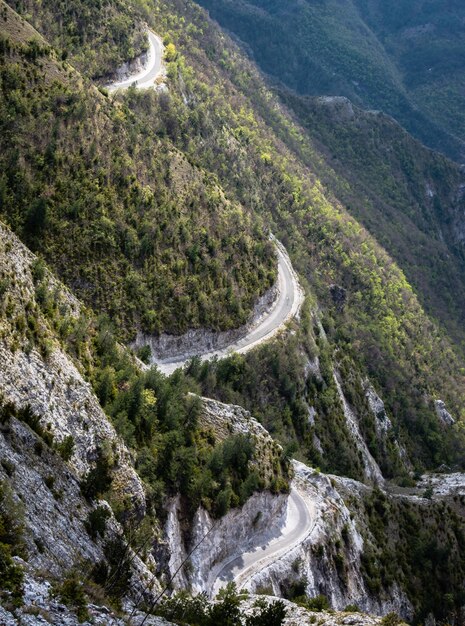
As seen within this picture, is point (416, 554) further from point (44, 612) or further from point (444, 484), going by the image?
point (44, 612)

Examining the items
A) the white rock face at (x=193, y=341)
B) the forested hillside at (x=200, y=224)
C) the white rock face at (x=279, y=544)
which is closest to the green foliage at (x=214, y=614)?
the white rock face at (x=279, y=544)

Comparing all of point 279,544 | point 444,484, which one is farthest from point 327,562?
point 444,484

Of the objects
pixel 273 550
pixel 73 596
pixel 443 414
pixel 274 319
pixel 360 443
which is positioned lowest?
pixel 443 414

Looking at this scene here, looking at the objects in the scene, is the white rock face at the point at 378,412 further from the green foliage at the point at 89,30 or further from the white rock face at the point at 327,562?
the green foliage at the point at 89,30

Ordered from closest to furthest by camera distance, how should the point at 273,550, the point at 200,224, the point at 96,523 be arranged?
the point at 96,523 → the point at 273,550 → the point at 200,224

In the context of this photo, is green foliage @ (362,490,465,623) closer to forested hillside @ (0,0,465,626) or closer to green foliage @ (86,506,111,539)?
forested hillside @ (0,0,465,626)

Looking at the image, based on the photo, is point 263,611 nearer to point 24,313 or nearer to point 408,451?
point 24,313

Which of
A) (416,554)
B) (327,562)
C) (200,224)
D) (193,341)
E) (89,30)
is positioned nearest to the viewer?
(327,562)
